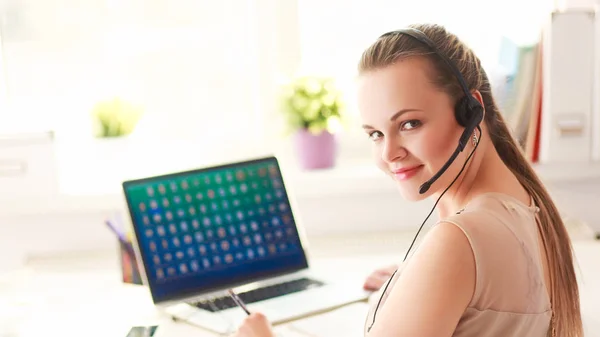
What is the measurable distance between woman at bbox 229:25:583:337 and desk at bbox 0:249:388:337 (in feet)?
0.92

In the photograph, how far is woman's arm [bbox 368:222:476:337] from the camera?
83cm

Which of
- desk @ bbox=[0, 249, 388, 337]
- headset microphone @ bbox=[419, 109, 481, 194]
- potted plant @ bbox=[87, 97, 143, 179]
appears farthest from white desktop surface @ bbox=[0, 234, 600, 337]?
headset microphone @ bbox=[419, 109, 481, 194]

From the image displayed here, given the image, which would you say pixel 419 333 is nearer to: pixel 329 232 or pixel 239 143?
pixel 329 232

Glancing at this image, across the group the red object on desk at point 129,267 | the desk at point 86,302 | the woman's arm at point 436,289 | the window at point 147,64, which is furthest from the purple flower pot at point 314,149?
the woman's arm at point 436,289

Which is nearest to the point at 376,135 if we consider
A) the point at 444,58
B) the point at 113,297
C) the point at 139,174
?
the point at 444,58

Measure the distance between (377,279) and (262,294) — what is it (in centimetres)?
22

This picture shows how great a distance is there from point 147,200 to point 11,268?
0.67 m

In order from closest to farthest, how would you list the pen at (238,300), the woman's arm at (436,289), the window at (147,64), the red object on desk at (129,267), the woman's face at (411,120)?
the woman's arm at (436,289) < the woman's face at (411,120) < the pen at (238,300) < the red object on desk at (129,267) < the window at (147,64)

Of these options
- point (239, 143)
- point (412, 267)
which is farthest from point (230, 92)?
point (412, 267)

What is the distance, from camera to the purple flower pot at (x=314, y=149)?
5.95ft

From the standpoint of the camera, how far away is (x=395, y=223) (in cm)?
185

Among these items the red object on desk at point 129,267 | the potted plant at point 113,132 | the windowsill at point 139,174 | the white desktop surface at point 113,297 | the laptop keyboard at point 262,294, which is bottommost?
the white desktop surface at point 113,297

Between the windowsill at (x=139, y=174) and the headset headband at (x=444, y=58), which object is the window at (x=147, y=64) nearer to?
the windowsill at (x=139, y=174)

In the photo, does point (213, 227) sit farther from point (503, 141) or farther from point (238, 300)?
point (503, 141)
